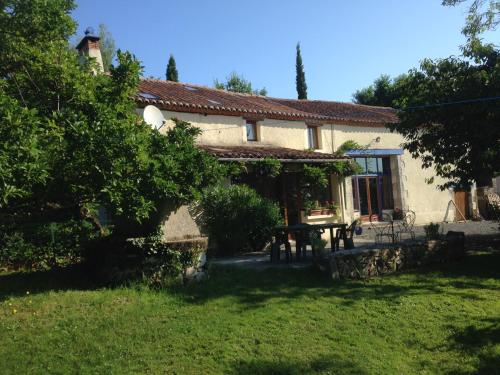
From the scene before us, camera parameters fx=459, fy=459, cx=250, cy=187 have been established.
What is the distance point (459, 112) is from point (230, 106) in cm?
764

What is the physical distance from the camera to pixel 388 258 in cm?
905

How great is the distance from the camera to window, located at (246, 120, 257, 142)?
1638cm

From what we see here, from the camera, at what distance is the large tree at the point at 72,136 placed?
570cm

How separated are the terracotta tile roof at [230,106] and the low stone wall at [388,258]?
7.88 m

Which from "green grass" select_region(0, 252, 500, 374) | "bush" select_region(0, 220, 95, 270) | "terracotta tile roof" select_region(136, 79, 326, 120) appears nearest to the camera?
"green grass" select_region(0, 252, 500, 374)

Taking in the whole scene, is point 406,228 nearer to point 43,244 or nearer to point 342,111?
point 43,244

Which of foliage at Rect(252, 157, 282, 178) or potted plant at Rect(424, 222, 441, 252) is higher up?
foliage at Rect(252, 157, 282, 178)

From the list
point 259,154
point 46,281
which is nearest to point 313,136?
point 259,154

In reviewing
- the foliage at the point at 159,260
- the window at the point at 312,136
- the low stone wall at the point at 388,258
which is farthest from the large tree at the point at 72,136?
the window at the point at 312,136

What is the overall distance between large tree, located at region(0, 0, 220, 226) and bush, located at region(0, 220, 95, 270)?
45 centimetres

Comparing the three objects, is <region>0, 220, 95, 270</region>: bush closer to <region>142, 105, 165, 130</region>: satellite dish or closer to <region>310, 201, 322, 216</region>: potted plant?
<region>142, 105, 165, 130</region>: satellite dish

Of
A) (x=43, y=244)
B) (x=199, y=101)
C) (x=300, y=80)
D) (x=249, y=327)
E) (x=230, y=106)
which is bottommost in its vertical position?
(x=249, y=327)

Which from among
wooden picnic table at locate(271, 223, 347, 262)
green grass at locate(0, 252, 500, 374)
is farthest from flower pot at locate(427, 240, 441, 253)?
wooden picnic table at locate(271, 223, 347, 262)

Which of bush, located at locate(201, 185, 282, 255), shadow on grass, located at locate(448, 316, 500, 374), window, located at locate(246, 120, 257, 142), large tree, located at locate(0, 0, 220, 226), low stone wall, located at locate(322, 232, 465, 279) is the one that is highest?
window, located at locate(246, 120, 257, 142)
